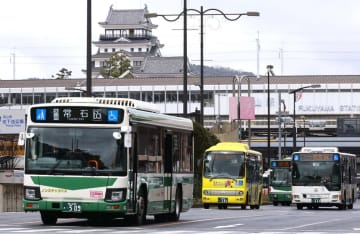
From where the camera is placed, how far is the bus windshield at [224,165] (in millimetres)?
49031

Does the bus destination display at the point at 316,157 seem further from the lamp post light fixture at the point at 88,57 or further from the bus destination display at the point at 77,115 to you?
the bus destination display at the point at 77,115

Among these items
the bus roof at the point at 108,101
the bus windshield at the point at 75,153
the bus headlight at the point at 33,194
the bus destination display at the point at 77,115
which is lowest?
the bus headlight at the point at 33,194

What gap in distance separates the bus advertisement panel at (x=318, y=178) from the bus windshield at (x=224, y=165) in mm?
3372

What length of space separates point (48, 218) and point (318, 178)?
2825cm

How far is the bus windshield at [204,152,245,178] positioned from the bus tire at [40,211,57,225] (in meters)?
24.6

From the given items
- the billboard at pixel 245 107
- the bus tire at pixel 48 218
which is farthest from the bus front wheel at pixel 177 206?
the billboard at pixel 245 107

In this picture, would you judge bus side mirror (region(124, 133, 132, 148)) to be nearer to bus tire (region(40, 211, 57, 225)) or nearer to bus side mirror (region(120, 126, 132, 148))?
bus side mirror (region(120, 126, 132, 148))

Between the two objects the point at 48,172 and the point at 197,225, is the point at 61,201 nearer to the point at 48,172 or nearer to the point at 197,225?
the point at 48,172

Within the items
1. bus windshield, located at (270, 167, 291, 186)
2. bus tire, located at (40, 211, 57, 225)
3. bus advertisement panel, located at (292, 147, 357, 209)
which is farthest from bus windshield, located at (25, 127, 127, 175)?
bus windshield, located at (270, 167, 291, 186)

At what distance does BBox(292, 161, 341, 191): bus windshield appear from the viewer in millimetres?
50781

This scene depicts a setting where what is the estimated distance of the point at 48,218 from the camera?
80.4 feet

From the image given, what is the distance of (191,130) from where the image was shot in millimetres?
30031

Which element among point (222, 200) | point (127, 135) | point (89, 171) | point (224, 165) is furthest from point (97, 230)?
point (224, 165)

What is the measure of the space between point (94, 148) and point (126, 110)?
1.13 m
